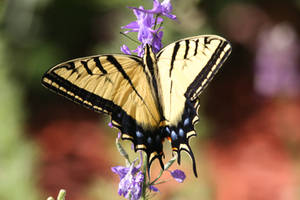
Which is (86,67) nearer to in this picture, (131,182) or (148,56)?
(148,56)

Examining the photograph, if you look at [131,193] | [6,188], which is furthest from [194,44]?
[6,188]

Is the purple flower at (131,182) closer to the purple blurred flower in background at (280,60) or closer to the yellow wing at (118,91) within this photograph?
the yellow wing at (118,91)

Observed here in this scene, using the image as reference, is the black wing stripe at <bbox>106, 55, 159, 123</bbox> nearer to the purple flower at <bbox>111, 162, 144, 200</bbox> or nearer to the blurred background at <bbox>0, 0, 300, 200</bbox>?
the purple flower at <bbox>111, 162, 144, 200</bbox>

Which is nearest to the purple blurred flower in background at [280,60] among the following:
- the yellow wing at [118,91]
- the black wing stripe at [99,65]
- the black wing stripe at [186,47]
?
the black wing stripe at [186,47]

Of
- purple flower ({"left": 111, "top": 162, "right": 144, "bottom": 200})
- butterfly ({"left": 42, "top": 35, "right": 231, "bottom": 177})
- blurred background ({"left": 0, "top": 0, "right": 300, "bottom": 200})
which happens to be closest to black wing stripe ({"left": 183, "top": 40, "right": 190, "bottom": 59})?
butterfly ({"left": 42, "top": 35, "right": 231, "bottom": 177})

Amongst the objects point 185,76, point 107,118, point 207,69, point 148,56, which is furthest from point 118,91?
point 107,118

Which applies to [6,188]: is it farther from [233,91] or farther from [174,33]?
[233,91]
